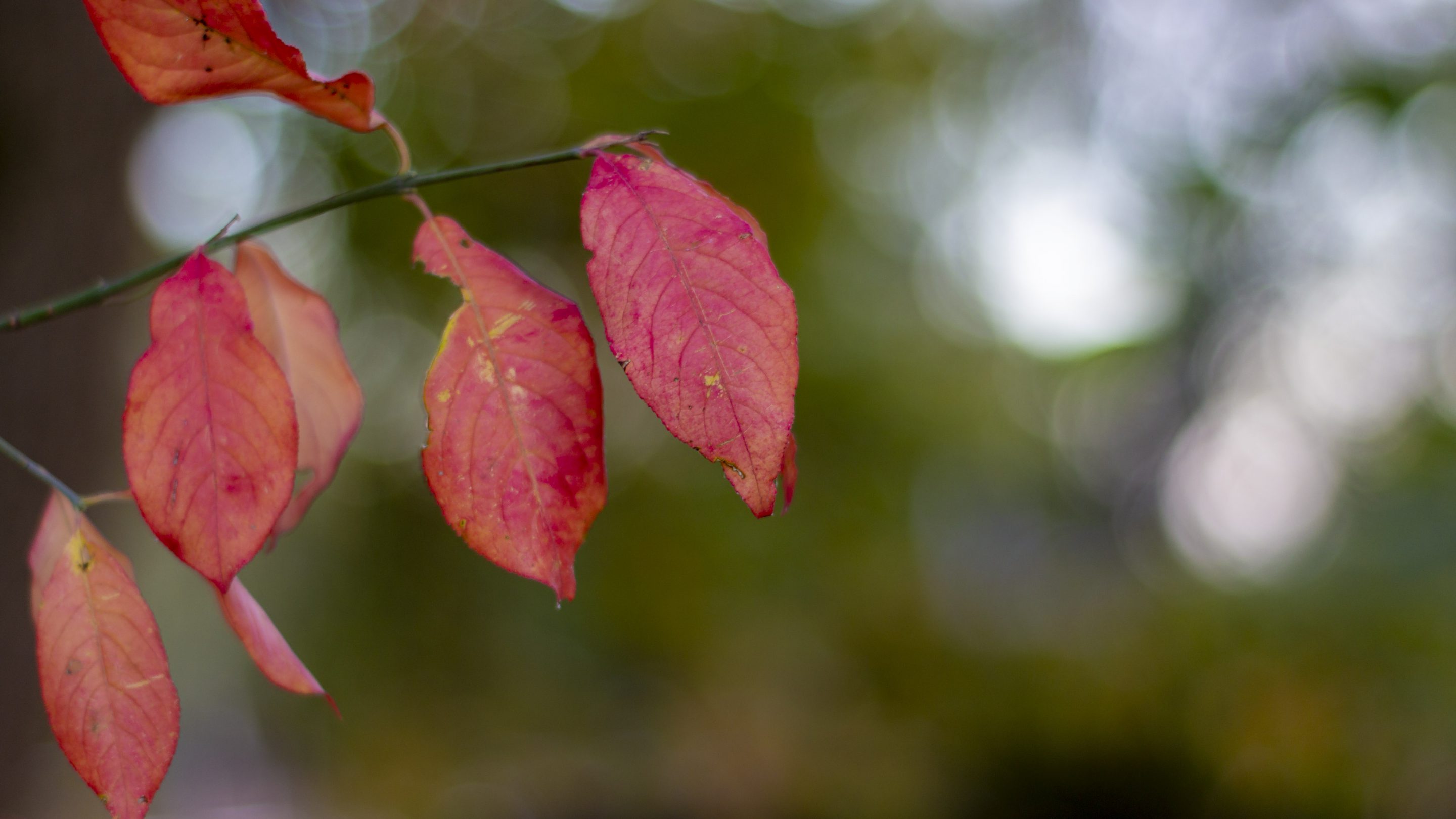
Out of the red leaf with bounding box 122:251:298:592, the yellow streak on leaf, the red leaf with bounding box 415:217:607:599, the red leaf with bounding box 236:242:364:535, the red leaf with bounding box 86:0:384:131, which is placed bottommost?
the red leaf with bounding box 236:242:364:535

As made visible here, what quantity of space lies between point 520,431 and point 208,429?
5.3 inches

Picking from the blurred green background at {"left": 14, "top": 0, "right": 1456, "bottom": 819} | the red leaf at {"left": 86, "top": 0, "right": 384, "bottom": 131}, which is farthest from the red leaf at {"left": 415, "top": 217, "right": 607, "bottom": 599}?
the blurred green background at {"left": 14, "top": 0, "right": 1456, "bottom": 819}

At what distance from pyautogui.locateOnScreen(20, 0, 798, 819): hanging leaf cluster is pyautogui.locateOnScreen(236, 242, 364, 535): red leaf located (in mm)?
115

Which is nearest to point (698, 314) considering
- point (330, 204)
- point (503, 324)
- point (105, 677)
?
point (503, 324)

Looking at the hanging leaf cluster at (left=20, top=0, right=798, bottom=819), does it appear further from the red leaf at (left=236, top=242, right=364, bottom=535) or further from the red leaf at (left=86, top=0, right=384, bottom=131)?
the red leaf at (left=236, top=242, right=364, bottom=535)

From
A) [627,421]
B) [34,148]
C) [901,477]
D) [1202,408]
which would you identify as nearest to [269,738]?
[627,421]

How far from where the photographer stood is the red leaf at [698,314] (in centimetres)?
34

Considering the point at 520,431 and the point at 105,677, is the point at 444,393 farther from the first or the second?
the point at 105,677

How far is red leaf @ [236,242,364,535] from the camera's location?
52 centimetres

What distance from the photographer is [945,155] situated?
15.8 feet

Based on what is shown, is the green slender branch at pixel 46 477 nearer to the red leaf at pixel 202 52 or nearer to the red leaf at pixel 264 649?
the red leaf at pixel 264 649

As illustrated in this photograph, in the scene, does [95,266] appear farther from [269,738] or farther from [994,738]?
[269,738]

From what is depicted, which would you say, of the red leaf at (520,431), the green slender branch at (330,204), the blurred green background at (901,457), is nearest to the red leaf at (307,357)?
the green slender branch at (330,204)

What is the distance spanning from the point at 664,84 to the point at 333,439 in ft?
12.0
